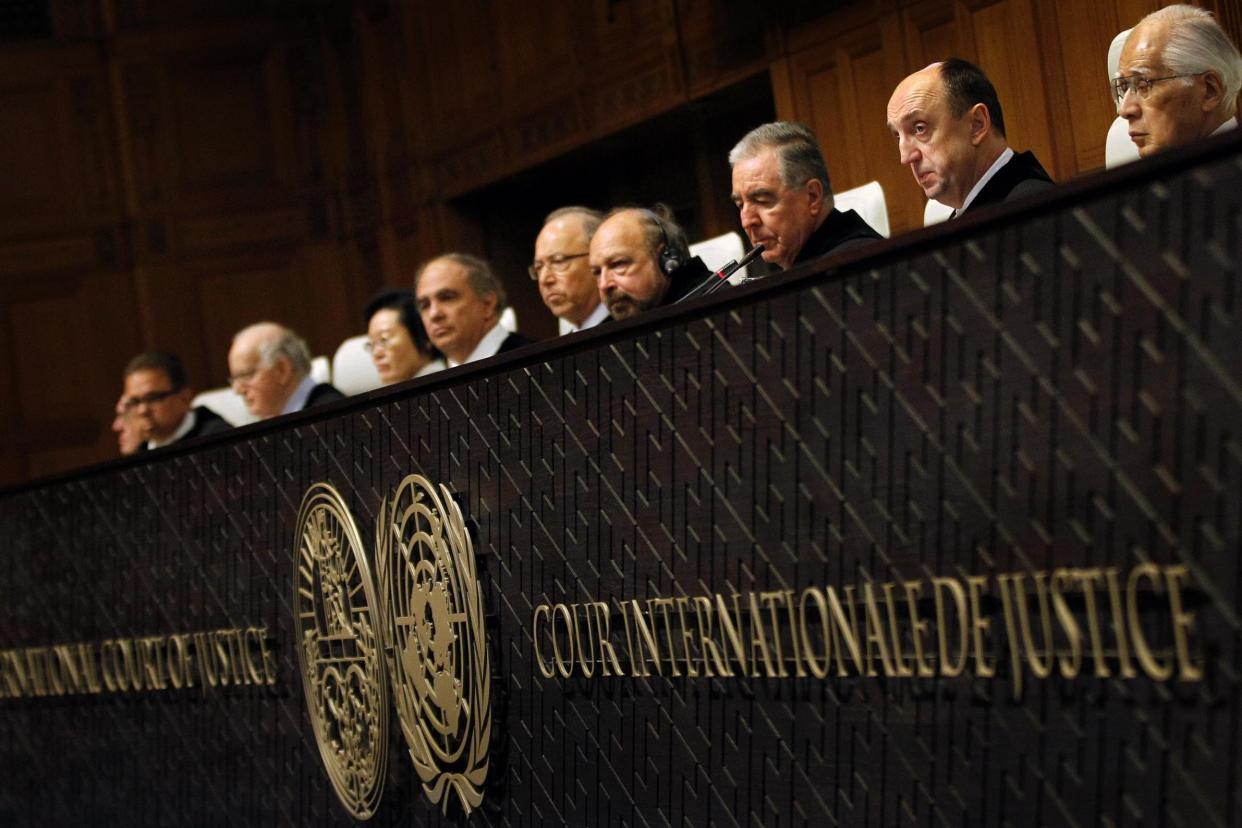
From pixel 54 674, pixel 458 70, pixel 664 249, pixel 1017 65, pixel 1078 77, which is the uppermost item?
pixel 458 70

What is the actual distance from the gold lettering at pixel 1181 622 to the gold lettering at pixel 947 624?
1.02 ft

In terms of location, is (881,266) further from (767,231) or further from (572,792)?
(767,231)

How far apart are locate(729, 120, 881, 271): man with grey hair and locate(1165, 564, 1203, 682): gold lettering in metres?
1.90

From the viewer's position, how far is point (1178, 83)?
314 cm

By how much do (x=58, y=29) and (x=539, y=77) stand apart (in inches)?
115

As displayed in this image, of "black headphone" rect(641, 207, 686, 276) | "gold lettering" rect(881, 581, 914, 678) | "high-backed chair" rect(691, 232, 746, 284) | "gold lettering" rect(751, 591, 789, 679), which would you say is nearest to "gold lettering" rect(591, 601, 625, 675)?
"gold lettering" rect(751, 591, 789, 679)

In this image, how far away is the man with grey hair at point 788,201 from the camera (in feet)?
11.8

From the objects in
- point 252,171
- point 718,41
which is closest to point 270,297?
point 252,171

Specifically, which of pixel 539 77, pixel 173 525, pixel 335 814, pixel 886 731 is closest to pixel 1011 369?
pixel 886 731

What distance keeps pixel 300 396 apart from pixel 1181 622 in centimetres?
442

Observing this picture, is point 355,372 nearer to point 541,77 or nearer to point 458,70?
point 541,77

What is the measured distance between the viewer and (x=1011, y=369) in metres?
1.93

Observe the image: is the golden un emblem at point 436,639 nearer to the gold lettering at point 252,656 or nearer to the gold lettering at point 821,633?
the gold lettering at point 252,656

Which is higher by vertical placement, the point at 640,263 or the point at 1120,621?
the point at 640,263
